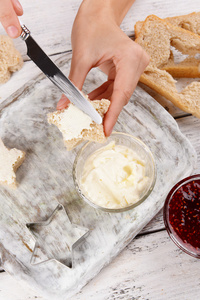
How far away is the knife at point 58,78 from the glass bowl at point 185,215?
0.73 metres

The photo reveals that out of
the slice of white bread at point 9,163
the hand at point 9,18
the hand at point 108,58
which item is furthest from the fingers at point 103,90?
the hand at point 9,18

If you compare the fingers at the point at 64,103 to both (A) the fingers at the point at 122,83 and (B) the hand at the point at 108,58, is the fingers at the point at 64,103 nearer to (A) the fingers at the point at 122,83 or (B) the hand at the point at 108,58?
(B) the hand at the point at 108,58

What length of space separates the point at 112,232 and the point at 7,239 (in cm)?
68

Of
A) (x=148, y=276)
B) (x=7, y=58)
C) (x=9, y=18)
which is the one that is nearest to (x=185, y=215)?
(x=148, y=276)

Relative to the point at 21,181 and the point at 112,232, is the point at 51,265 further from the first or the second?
the point at 21,181

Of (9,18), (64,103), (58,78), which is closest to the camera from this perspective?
(9,18)

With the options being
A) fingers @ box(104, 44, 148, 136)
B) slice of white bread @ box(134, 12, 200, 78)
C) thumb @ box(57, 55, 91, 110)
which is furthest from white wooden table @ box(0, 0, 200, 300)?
thumb @ box(57, 55, 91, 110)

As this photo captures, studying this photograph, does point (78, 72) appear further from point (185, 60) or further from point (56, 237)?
point (56, 237)

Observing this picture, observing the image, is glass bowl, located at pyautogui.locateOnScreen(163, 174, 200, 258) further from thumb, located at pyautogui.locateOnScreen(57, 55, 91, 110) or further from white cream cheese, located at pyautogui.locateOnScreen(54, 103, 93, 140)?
thumb, located at pyautogui.locateOnScreen(57, 55, 91, 110)

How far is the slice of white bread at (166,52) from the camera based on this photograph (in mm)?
2252

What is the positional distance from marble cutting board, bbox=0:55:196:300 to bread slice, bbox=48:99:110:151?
43 centimetres

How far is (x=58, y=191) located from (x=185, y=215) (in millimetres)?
843

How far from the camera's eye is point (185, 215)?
1.99 m

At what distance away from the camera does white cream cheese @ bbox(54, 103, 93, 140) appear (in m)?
1.73
